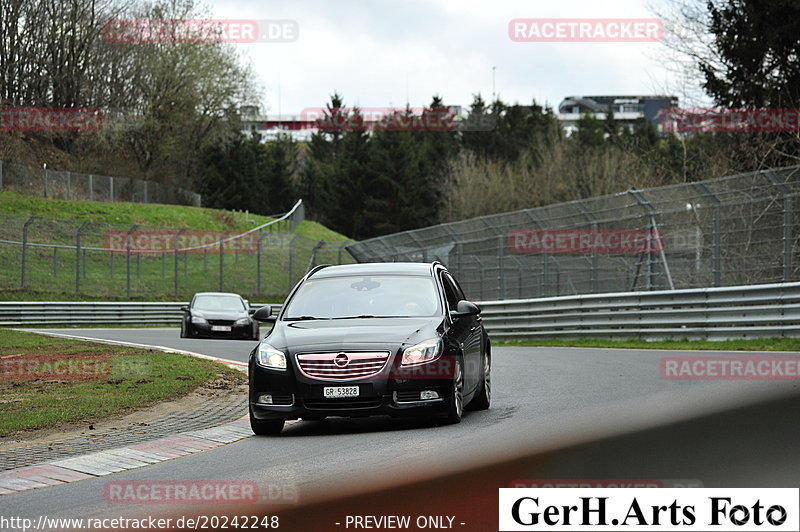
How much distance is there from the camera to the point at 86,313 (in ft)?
139

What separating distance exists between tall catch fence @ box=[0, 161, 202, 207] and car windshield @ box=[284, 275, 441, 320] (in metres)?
48.2

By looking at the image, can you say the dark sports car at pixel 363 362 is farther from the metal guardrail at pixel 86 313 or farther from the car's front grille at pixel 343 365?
the metal guardrail at pixel 86 313

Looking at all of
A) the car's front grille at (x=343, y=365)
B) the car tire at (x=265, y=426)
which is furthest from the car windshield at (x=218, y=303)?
the car's front grille at (x=343, y=365)

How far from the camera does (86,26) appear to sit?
6512 cm

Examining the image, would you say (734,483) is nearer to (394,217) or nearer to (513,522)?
(513,522)

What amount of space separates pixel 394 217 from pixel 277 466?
80.7 metres

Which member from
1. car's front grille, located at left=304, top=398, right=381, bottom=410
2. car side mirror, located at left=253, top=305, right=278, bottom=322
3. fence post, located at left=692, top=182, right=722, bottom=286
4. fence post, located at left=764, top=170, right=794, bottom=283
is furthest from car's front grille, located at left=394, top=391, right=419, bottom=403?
fence post, located at left=692, top=182, right=722, bottom=286

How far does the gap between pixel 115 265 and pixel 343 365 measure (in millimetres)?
37825

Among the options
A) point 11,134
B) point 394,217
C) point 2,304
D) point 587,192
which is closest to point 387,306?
point 2,304

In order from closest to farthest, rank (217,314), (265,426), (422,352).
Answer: (422,352) < (265,426) < (217,314)

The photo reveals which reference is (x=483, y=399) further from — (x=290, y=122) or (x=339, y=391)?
(x=290, y=122)

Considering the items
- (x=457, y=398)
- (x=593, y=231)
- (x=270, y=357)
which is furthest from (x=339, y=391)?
(x=593, y=231)

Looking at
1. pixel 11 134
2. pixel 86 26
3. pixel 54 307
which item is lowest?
pixel 54 307

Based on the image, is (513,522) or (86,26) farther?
(86,26)
